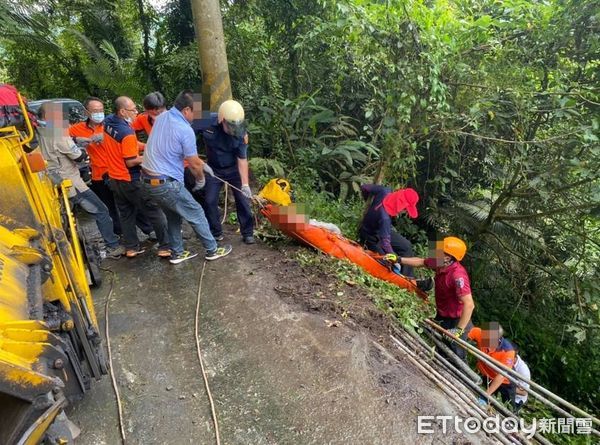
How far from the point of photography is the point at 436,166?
7461 millimetres

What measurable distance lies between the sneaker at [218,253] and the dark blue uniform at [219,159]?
41 cm

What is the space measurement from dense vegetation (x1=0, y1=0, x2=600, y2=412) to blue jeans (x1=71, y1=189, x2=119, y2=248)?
2.58 m

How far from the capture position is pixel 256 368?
3355 mm

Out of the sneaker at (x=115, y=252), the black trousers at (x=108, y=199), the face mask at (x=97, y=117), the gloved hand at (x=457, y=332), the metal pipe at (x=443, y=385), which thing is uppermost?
the face mask at (x=97, y=117)

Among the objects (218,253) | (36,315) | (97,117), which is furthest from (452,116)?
(36,315)

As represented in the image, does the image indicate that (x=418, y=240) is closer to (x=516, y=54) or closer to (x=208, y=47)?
(x=516, y=54)

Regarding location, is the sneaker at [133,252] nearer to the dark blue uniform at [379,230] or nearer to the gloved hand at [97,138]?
the gloved hand at [97,138]

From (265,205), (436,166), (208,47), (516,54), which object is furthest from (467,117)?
(208,47)

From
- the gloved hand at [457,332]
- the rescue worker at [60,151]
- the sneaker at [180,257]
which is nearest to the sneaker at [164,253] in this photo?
the sneaker at [180,257]

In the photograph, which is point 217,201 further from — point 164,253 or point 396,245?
point 396,245

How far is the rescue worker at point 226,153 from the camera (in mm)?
4625

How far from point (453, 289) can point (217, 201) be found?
2.83 metres

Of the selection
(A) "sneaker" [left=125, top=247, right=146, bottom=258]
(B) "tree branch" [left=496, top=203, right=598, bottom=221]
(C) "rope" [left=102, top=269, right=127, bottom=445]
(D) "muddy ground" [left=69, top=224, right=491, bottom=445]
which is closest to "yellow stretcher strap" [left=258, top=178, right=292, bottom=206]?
(D) "muddy ground" [left=69, top=224, right=491, bottom=445]

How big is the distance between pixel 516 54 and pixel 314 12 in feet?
11.1
